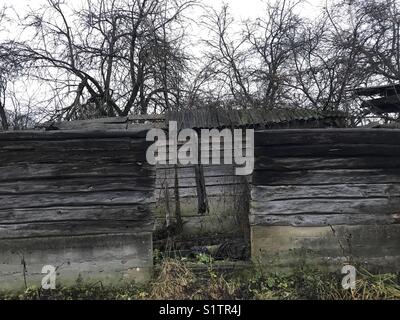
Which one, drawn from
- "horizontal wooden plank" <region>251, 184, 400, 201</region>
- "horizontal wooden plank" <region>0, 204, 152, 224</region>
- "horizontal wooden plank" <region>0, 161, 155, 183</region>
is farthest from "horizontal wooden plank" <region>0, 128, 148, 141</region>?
"horizontal wooden plank" <region>251, 184, 400, 201</region>

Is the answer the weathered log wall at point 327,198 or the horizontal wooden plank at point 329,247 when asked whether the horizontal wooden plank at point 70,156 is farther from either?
the horizontal wooden plank at point 329,247

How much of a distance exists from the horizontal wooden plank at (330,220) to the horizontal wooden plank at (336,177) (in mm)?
372

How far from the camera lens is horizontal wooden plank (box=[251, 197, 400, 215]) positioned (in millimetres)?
4836

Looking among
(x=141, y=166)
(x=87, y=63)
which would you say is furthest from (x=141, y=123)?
(x=87, y=63)

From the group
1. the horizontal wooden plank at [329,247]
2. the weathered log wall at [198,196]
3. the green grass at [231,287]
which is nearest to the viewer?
the green grass at [231,287]

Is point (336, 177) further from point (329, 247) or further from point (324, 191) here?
point (329, 247)

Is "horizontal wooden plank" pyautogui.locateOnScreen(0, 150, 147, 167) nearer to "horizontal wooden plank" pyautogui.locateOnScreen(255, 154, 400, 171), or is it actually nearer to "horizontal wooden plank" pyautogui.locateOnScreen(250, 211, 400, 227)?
"horizontal wooden plank" pyautogui.locateOnScreen(255, 154, 400, 171)

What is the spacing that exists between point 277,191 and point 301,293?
1125 millimetres

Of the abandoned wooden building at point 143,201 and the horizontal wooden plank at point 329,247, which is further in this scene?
the horizontal wooden plank at point 329,247

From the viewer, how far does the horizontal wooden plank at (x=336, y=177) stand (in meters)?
4.86

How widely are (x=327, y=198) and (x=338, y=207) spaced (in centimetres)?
16

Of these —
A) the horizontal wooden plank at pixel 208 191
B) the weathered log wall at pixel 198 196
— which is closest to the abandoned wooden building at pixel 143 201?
the weathered log wall at pixel 198 196

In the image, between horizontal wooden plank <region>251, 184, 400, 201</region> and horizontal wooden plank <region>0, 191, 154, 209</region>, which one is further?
horizontal wooden plank <region>251, 184, 400, 201</region>
